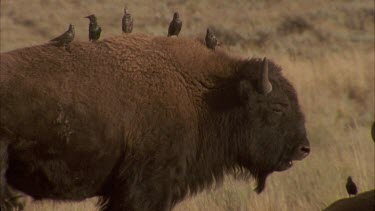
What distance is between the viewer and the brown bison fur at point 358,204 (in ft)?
26.7

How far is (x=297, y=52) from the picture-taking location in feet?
91.3

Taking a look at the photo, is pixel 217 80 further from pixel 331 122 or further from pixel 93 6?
pixel 93 6

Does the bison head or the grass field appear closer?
the bison head

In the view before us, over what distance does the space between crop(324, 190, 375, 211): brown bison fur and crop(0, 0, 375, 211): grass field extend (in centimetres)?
246

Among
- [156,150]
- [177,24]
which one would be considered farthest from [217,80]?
[177,24]

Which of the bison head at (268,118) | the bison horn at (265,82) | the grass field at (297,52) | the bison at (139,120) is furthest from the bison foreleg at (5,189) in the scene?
the bison horn at (265,82)

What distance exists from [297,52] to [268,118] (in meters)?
19.1

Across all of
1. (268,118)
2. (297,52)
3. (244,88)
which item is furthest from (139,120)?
(297,52)

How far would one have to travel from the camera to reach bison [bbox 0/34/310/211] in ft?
25.4

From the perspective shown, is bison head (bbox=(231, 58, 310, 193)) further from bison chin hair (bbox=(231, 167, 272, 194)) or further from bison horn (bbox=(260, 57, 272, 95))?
bison chin hair (bbox=(231, 167, 272, 194))

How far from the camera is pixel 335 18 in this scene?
3484 centimetres

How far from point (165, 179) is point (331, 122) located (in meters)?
10.3

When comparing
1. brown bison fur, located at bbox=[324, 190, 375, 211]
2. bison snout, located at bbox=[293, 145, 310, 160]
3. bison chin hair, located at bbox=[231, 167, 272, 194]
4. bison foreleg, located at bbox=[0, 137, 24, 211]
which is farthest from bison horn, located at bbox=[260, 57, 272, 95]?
bison foreleg, located at bbox=[0, 137, 24, 211]

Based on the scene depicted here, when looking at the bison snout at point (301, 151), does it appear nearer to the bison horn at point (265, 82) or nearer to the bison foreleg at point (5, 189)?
the bison horn at point (265, 82)
